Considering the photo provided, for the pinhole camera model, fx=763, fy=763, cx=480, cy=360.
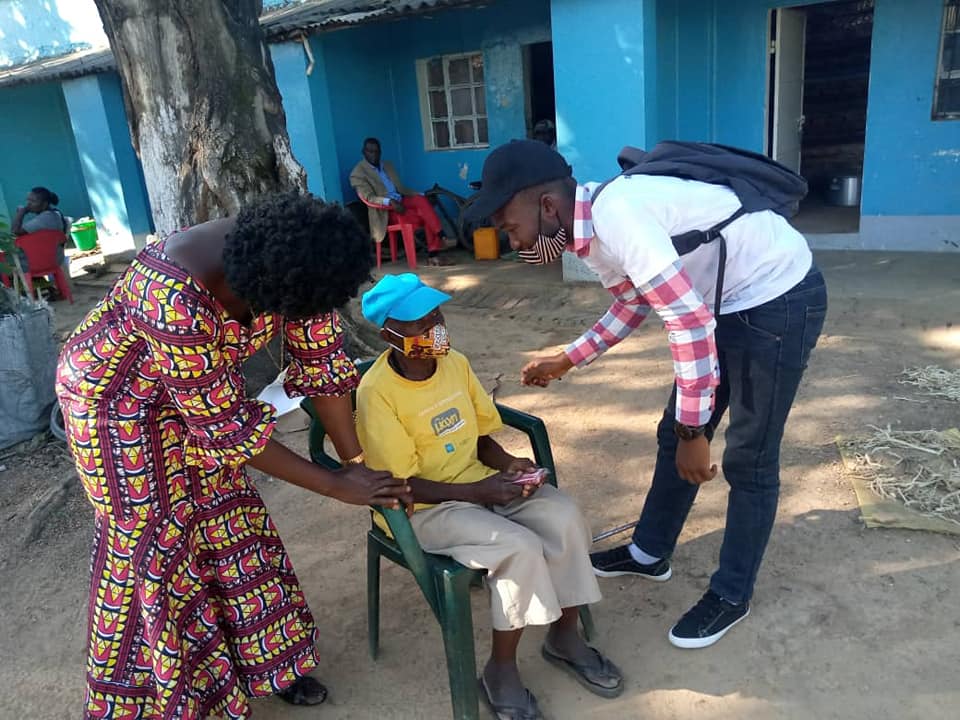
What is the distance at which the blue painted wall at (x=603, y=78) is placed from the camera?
6500 mm

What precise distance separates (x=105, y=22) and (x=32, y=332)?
1823mm

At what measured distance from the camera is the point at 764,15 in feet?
23.8

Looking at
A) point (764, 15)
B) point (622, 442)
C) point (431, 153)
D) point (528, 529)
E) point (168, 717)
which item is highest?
point (764, 15)

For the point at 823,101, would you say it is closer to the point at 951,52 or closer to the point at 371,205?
the point at 951,52

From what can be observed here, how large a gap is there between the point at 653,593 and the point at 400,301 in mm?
1393

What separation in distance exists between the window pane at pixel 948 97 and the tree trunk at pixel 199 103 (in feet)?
18.6

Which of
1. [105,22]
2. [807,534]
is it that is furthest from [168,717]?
[105,22]

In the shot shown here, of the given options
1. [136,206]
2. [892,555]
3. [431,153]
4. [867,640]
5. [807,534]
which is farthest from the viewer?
[136,206]

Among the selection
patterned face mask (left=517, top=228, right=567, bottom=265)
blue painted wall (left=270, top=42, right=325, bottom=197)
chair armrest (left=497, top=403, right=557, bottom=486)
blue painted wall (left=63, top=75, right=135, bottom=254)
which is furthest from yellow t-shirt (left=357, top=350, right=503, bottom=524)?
blue painted wall (left=63, top=75, right=135, bottom=254)

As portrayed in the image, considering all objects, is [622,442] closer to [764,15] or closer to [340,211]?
[340,211]

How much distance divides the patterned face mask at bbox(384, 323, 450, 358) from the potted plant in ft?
10.7

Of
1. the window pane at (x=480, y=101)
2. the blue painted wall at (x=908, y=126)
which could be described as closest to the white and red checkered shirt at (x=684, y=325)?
the blue painted wall at (x=908, y=126)

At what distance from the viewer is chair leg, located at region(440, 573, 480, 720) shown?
199 centimetres

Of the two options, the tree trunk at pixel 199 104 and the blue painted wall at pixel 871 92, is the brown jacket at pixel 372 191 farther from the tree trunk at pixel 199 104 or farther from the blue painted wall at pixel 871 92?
the tree trunk at pixel 199 104
